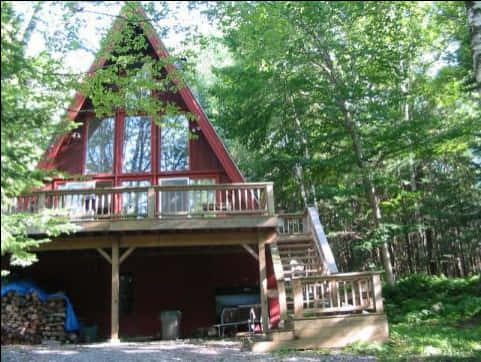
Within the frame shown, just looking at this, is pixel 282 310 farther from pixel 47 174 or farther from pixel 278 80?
pixel 278 80

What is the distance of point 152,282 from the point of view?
44.7 ft

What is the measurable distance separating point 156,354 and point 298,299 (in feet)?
9.32

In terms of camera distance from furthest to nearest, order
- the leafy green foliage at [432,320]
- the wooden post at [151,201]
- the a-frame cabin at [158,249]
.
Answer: the a-frame cabin at [158,249] → the wooden post at [151,201] → the leafy green foliage at [432,320]

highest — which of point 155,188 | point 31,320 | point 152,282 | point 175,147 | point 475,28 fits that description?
point 175,147

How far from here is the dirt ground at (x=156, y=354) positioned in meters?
8.01

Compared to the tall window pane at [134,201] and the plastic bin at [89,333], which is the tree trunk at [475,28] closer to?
the tall window pane at [134,201]

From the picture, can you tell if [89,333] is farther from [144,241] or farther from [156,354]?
[156,354]

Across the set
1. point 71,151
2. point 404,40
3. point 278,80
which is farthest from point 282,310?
point 404,40

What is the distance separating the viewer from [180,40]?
34.1 feet

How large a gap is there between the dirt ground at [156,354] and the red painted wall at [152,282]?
3416 millimetres

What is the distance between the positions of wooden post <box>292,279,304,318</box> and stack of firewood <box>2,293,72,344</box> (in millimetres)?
6083

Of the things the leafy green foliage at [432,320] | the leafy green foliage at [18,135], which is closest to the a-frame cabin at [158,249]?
the leafy green foliage at [432,320]

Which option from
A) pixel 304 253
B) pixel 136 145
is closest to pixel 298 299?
pixel 304 253

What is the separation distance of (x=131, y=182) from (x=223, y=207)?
9.56 ft
